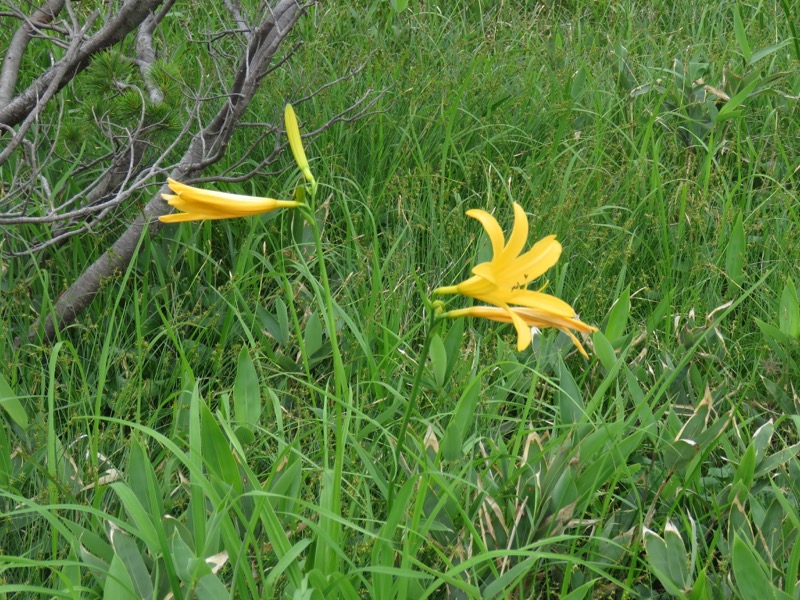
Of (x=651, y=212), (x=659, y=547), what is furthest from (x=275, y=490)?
(x=651, y=212)

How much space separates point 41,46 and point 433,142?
1.48 m

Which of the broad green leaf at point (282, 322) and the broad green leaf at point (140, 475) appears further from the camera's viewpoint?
the broad green leaf at point (282, 322)

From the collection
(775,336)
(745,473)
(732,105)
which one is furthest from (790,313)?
(732,105)

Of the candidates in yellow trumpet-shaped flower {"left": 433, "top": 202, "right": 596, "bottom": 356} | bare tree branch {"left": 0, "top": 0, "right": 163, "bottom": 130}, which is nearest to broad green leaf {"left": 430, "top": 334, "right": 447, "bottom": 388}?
yellow trumpet-shaped flower {"left": 433, "top": 202, "right": 596, "bottom": 356}

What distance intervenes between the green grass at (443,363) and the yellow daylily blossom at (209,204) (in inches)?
11.7

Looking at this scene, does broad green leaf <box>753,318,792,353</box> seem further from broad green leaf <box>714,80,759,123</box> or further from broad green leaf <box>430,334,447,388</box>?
broad green leaf <box>714,80,759,123</box>

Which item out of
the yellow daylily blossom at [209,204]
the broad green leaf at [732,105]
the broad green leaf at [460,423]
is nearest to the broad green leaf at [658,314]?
the broad green leaf at [460,423]

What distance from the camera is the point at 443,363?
72.6 inches

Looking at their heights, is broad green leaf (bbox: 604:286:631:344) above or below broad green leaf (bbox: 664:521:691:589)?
above

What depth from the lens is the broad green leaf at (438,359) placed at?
182cm

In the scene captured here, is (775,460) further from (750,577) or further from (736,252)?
(736,252)

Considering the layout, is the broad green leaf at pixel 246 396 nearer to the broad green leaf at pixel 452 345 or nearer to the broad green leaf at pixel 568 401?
the broad green leaf at pixel 452 345

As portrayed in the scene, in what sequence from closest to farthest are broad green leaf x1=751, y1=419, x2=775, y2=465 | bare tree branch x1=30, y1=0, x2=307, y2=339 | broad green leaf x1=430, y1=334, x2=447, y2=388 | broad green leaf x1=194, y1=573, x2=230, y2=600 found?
broad green leaf x1=194, y1=573, x2=230, y2=600, broad green leaf x1=751, y1=419, x2=775, y2=465, broad green leaf x1=430, y1=334, x2=447, y2=388, bare tree branch x1=30, y1=0, x2=307, y2=339

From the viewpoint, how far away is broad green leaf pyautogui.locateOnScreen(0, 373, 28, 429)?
1683 mm
